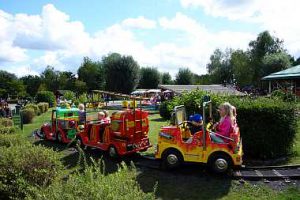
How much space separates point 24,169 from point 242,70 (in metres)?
65.4

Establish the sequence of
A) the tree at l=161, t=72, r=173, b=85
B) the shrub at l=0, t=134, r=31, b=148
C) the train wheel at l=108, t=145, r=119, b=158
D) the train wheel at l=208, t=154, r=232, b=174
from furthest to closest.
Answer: the tree at l=161, t=72, r=173, b=85
the train wheel at l=108, t=145, r=119, b=158
the train wheel at l=208, t=154, r=232, b=174
the shrub at l=0, t=134, r=31, b=148

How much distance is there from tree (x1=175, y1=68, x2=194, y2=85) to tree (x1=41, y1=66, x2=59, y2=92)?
1064 inches

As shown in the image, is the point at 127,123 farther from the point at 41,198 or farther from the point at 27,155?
the point at 41,198

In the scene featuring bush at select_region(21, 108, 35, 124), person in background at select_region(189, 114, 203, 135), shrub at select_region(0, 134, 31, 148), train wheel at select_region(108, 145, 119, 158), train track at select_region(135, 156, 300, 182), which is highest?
person in background at select_region(189, 114, 203, 135)

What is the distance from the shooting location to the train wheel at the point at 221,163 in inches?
349

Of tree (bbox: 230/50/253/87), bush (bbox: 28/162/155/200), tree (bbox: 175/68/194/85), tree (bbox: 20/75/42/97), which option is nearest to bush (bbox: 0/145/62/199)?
bush (bbox: 28/162/155/200)

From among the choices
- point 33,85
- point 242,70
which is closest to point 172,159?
point 242,70

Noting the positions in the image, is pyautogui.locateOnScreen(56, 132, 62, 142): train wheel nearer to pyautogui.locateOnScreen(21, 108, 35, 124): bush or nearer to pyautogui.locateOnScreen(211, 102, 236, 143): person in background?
pyautogui.locateOnScreen(211, 102, 236, 143): person in background

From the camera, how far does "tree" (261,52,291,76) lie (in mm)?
56375

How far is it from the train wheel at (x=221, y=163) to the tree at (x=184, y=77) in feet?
237

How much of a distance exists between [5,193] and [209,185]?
4370 mm

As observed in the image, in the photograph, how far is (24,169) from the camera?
251 inches

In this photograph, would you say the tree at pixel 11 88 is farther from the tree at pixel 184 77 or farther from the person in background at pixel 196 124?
the person in background at pixel 196 124

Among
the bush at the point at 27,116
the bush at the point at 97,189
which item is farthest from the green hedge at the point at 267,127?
the bush at the point at 27,116
